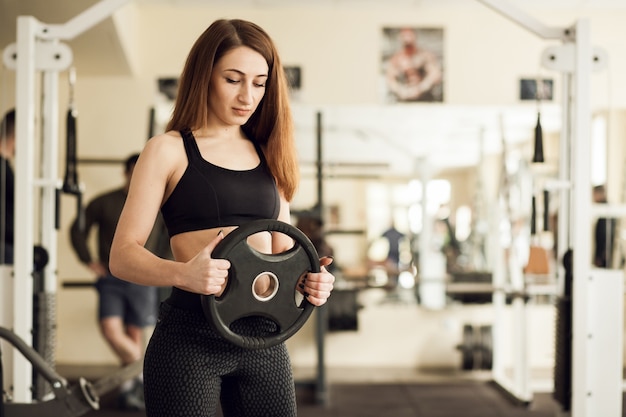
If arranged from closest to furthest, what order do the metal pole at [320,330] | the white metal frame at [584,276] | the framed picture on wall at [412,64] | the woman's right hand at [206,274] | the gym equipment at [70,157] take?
the woman's right hand at [206,274]
the white metal frame at [584,276]
the gym equipment at [70,157]
the metal pole at [320,330]
the framed picture on wall at [412,64]

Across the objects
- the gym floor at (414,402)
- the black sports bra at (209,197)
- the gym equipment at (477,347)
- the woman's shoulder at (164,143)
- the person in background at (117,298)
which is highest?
the woman's shoulder at (164,143)

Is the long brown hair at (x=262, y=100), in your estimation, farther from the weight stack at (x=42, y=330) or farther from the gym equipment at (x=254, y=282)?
the weight stack at (x=42, y=330)

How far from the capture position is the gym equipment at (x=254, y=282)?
1.11m

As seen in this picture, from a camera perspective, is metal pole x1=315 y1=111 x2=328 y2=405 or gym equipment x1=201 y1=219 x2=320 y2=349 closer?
gym equipment x1=201 y1=219 x2=320 y2=349

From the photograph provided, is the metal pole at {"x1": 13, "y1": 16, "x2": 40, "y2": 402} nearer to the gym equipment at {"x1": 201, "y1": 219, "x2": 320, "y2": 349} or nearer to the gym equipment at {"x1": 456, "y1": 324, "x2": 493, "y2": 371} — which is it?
the gym equipment at {"x1": 201, "y1": 219, "x2": 320, "y2": 349}

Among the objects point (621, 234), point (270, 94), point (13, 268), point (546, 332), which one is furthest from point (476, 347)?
point (270, 94)

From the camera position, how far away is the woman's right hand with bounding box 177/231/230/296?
3.53 ft

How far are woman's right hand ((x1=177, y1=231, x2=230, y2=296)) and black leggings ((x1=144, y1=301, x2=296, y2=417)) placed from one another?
0.16 metres

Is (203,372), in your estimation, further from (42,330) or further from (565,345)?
(565,345)

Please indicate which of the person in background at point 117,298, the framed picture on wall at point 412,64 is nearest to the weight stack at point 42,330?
the person in background at point 117,298

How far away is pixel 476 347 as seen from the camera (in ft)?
17.2

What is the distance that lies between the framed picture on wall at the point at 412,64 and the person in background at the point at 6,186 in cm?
288

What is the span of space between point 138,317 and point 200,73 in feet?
10.1

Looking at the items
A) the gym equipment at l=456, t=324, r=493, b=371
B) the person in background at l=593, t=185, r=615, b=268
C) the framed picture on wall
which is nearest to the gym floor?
the gym equipment at l=456, t=324, r=493, b=371
